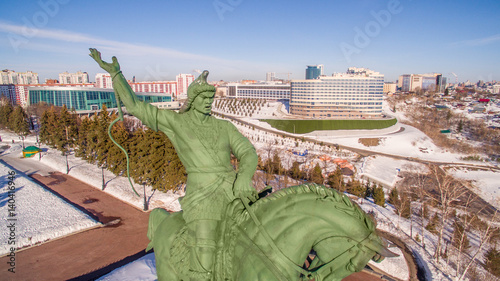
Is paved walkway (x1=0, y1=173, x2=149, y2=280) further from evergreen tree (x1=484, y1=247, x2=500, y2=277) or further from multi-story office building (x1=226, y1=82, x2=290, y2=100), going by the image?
multi-story office building (x1=226, y1=82, x2=290, y2=100)

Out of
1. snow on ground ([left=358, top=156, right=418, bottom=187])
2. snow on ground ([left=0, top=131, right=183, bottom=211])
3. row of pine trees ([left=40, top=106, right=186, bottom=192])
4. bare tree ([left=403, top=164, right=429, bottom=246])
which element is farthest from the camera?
snow on ground ([left=358, top=156, right=418, bottom=187])

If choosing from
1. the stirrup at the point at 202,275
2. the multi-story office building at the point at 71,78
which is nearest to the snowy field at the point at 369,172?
the stirrup at the point at 202,275

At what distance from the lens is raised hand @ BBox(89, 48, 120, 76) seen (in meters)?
3.73

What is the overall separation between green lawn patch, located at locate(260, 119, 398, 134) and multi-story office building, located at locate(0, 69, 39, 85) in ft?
277

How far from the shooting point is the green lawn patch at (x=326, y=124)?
5659cm

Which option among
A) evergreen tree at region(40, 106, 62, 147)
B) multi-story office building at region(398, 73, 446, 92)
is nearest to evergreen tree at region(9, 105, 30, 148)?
evergreen tree at region(40, 106, 62, 147)

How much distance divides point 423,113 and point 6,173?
79.1 metres

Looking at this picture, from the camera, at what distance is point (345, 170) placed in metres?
28.8

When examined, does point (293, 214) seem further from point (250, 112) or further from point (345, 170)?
point (250, 112)

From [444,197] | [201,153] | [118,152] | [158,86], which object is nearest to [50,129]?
[118,152]

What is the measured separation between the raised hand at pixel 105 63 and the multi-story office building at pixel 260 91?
328ft

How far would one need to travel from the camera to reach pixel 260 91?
109250mm

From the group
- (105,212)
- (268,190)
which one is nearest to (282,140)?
(105,212)

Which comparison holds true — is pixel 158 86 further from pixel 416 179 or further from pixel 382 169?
pixel 416 179
